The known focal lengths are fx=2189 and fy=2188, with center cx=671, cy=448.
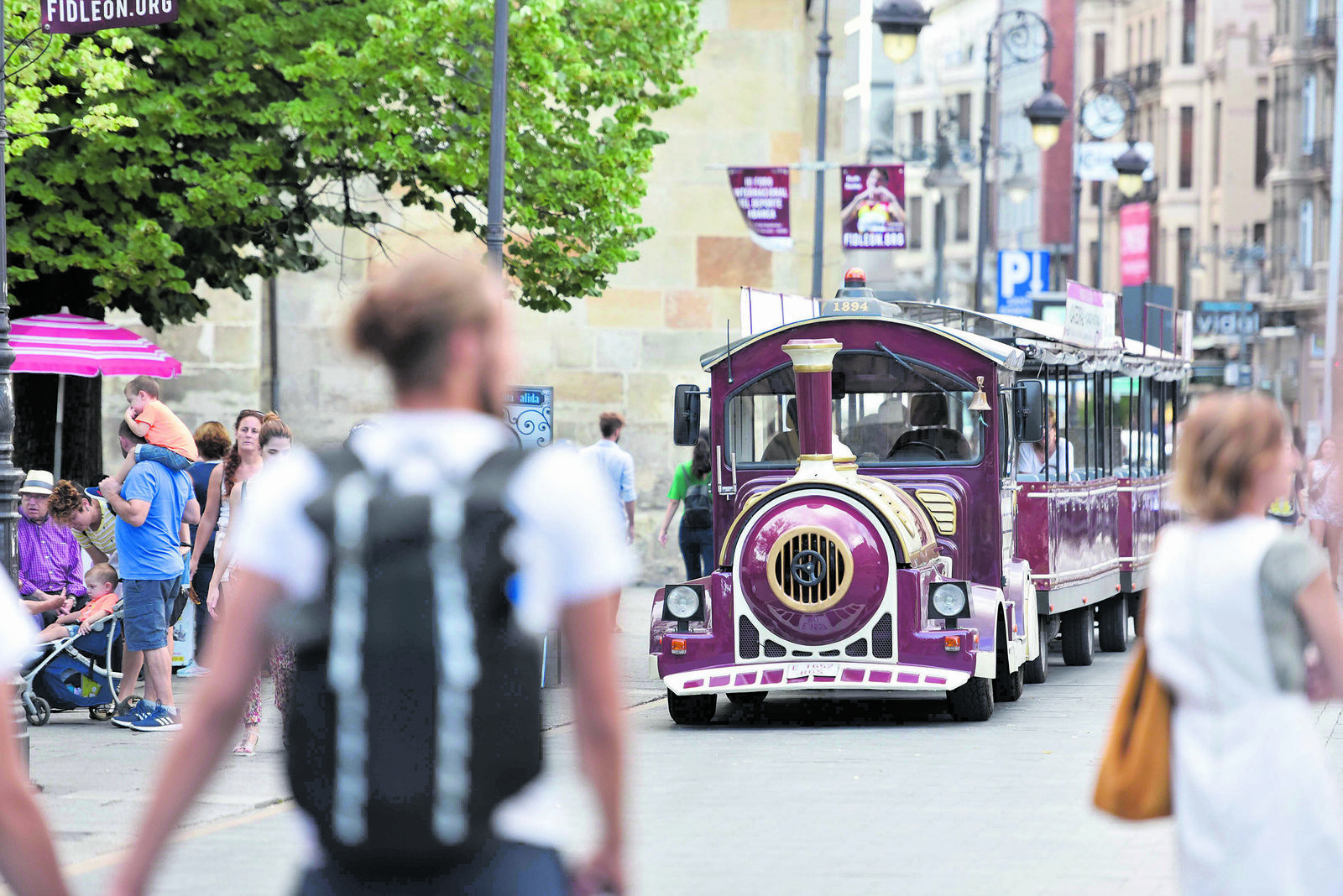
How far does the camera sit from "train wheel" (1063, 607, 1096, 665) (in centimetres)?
1736

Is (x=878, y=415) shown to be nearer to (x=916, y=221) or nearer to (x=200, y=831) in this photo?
(x=200, y=831)

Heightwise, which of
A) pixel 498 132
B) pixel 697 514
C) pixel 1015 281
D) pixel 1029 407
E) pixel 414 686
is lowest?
pixel 697 514

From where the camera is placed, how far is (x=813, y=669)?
1234cm

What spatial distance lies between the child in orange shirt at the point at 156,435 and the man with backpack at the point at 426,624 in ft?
29.7

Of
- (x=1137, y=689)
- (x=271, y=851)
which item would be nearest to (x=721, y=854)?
(x=271, y=851)

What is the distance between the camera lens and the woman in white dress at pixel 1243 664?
4141 mm

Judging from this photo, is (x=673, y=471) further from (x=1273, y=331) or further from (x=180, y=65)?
(x=1273, y=331)

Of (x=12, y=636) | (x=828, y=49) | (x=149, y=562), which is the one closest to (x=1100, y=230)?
(x=828, y=49)

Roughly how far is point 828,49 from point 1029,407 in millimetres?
12327

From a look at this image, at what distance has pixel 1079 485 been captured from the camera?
16.8m

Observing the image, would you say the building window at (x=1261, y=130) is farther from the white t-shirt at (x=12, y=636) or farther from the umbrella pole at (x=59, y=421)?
the white t-shirt at (x=12, y=636)

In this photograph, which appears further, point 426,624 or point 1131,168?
point 1131,168

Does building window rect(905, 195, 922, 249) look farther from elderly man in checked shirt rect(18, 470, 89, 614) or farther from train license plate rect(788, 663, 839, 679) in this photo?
elderly man in checked shirt rect(18, 470, 89, 614)

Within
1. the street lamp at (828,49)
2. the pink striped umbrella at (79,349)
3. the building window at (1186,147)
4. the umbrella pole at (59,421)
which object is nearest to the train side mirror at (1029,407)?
the pink striped umbrella at (79,349)
